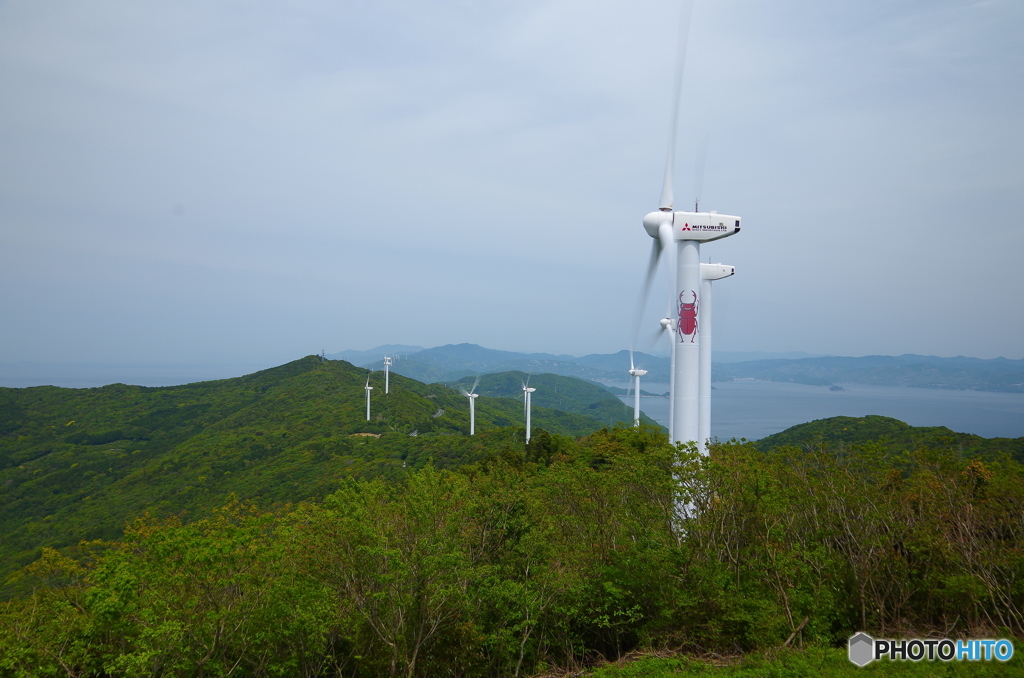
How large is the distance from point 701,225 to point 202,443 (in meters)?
90.6

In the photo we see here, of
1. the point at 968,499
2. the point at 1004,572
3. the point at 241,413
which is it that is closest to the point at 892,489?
the point at 968,499

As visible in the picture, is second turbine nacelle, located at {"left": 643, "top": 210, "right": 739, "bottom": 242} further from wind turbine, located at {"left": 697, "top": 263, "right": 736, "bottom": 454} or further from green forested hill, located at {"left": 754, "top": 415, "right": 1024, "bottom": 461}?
green forested hill, located at {"left": 754, "top": 415, "right": 1024, "bottom": 461}

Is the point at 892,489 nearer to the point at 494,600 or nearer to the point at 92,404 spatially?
the point at 494,600

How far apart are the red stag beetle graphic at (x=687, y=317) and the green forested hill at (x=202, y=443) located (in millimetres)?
45979

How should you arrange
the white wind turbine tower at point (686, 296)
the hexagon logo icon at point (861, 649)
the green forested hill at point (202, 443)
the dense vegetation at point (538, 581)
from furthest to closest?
1. the green forested hill at point (202, 443)
2. the white wind turbine tower at point (686, 296)
3. the dense vegetation at point (538, 581)
4. the hexagon logo icon at point (861, 649)

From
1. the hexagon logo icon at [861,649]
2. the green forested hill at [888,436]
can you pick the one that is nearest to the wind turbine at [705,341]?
the hexagon logo icon at [861,649]

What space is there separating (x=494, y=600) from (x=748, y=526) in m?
8.47

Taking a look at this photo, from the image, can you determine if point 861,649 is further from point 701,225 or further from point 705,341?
point 701,225

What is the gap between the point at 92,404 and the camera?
119875 mm

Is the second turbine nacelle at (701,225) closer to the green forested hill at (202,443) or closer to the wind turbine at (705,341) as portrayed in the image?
the wind turbine at (705,341)

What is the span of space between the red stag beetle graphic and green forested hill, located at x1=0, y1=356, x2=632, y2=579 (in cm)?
4598

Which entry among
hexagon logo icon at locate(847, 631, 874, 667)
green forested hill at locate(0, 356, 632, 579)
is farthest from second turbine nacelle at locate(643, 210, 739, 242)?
green forested hill at locate(0, 356, 632, 579)

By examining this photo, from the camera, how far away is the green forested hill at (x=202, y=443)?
228 feet

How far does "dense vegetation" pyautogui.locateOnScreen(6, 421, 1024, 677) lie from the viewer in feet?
49.8
